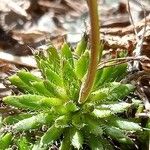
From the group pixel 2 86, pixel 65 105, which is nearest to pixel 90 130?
pixel 65 105

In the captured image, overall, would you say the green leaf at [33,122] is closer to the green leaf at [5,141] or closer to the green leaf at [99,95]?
the green leaf at [5,141]

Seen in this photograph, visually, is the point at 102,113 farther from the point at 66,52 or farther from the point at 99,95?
the point at 66,52

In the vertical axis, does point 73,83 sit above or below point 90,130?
above

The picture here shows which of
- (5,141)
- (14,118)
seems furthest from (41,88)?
(5,141)

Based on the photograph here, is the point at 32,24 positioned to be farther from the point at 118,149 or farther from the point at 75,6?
the point at 118,149

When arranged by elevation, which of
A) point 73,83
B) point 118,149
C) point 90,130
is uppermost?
point 73,83

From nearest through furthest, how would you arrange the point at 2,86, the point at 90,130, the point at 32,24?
the point at 90,130
the point at 2,86
the point at 32,24
